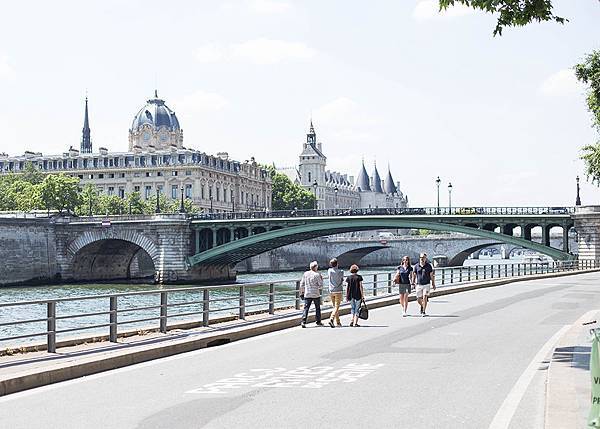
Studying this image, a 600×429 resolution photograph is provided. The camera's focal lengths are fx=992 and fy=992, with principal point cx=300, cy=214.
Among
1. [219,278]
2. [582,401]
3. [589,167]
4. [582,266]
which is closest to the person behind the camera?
[582,401]

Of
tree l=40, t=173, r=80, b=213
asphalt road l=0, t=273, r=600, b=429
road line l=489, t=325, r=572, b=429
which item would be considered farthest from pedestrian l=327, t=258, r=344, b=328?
tree l=40, t=173, r=80, b=213

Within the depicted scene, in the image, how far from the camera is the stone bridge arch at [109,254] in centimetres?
9231

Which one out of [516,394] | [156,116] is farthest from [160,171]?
[516,394]

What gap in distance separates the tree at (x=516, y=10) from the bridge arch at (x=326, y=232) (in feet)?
205

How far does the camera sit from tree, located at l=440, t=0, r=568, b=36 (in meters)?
14.6

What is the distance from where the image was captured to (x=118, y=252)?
100 meters

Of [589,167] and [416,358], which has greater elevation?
[589,167]

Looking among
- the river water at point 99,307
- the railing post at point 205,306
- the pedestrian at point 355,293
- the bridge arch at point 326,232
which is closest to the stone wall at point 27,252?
the river water at point 99,307

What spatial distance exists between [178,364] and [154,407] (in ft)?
14.3

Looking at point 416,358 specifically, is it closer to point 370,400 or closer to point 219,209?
point 370,400

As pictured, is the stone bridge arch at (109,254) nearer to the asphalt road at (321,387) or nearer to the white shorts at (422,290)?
the white shorts at (422,290)

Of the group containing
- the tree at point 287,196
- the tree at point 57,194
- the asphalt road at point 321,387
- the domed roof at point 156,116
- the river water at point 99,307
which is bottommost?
the river water at point 99,307

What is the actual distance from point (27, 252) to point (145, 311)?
3899 centimetres

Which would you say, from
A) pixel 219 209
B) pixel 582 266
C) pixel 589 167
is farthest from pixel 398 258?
pixel 589 167
